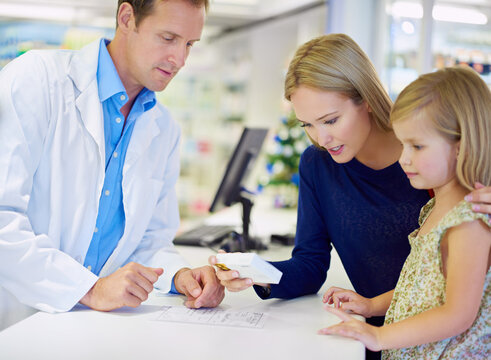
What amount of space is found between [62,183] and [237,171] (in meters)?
1.42

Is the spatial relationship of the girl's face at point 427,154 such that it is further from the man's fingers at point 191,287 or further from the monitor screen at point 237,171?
the monitor screen at point 237,171

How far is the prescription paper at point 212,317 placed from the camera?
1428 mm

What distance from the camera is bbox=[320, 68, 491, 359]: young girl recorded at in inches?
49.0

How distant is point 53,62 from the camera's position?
1749 mm

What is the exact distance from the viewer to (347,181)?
1.80m

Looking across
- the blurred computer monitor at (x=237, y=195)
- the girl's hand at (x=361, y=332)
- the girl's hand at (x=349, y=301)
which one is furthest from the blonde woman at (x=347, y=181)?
the blurred computer monitor at (x=237, y=195)

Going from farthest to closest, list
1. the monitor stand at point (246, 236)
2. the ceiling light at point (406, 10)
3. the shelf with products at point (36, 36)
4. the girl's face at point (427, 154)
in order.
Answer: the shelf with products at point (36, 36) < the ceiling light at point (406, 10) < the monitor stand at point (246, 236) < the girl's face at point (427, 154)

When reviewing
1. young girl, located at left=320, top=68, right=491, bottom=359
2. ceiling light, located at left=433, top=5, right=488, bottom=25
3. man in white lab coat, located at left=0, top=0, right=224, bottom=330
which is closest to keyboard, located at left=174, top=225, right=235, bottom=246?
man in white lab coat, located at left=0, top=0, right=224, bottom=330

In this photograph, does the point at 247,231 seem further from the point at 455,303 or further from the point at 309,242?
the point at 455,303

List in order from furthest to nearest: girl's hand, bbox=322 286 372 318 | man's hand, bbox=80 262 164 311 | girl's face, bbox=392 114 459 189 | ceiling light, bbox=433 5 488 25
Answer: ceiling light, bbox=433 5 488 25, girl's hand, bbox=322 286 372 318, man's hand, bbox=80 262 164 311, girl's face, bbox=392 114 459 189

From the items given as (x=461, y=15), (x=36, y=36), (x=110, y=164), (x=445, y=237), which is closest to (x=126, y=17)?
(x=110, y=164)

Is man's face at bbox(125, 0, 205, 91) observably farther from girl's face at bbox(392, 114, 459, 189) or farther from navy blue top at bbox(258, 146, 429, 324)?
girl's face at bbox(392, 114, 459, 189)

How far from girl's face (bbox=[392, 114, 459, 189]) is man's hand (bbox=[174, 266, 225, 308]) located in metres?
0.65

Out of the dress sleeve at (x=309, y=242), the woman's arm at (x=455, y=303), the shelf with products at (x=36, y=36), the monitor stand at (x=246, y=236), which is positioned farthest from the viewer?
the shelf with products at (x=36, y=36)
